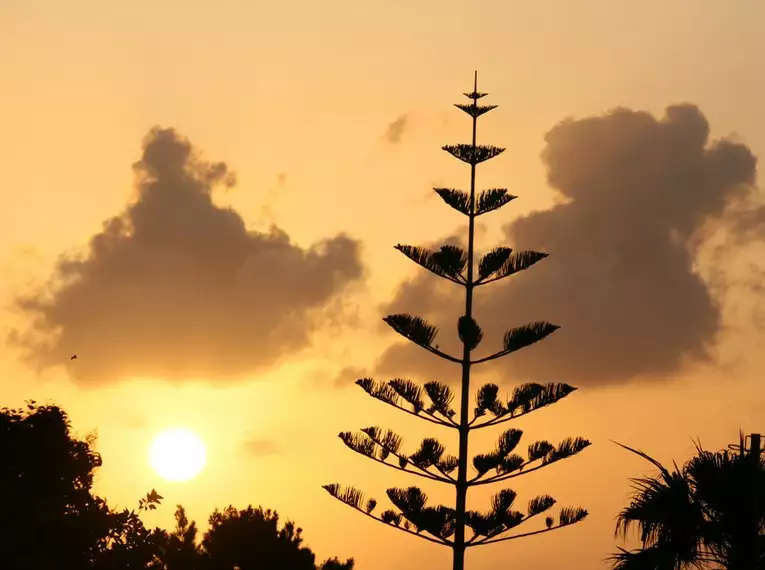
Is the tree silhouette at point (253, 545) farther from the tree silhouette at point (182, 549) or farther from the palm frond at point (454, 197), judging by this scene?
the palm frond at point (454, 197)

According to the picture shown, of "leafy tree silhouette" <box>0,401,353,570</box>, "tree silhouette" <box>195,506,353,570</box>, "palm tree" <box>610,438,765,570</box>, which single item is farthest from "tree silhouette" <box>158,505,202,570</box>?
"palm tree" <box>610,438,765,570</box>

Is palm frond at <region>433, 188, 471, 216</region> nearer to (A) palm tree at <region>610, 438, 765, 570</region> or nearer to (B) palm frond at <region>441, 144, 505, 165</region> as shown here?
(B) palm frond at <region>441, 144, 505, 165</region>

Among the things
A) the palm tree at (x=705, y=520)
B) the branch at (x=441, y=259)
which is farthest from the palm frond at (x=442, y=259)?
the palm tree at (x=705, y=520)

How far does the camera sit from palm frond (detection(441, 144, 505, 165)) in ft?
107

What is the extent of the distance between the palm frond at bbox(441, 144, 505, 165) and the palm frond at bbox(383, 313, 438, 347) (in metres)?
3.82

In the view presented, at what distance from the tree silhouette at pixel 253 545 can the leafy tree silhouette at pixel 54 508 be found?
69.5 feet

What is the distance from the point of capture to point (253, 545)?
171 ft

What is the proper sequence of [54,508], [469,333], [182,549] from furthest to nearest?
[182,549] → [469,333] → [54,508]

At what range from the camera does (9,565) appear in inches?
1062

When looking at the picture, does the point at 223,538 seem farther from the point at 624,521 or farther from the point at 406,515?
the point at 624,521

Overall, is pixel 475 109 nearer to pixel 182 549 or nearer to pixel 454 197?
pixel 454 197

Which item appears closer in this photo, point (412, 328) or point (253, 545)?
point (412, 328)

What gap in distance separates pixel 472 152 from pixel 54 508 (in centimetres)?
1210

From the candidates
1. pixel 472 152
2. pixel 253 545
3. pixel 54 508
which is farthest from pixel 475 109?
pixel 253 545
